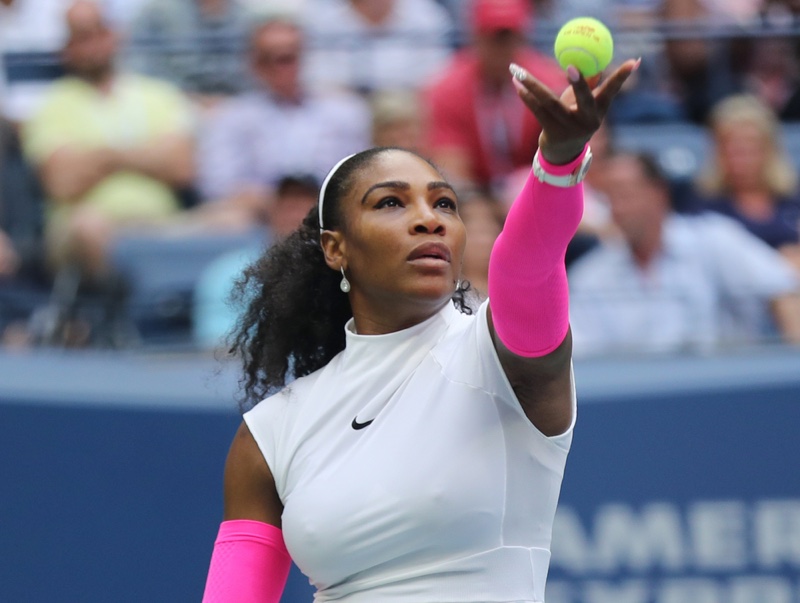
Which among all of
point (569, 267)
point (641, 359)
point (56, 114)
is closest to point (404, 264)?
point (641, 359)

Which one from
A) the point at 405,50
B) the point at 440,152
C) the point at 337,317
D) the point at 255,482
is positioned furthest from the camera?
the point at 405,50

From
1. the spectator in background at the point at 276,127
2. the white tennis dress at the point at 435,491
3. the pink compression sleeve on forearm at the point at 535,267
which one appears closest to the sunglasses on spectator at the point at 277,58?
the spectator in background at the point at 276,127

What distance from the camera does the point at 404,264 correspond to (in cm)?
212

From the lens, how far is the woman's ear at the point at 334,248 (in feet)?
7.52

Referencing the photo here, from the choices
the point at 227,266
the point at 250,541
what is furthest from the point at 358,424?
the point at 227,266

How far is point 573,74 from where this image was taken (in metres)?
1.77

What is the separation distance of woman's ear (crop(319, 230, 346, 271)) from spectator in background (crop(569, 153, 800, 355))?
6.32ft

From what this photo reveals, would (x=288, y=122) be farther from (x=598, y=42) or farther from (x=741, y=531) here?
(x=598, y=42)

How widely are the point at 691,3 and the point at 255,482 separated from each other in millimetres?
4108

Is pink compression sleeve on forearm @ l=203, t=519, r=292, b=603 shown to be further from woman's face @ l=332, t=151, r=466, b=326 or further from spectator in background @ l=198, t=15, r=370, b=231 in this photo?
spectator in background @ l=198, t=15, r=370, b=231

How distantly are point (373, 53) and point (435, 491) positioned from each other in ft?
11.9

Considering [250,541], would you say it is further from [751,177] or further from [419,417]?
[751,177]

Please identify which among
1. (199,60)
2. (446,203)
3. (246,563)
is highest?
(199,60)

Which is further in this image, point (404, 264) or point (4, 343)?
point (4, 343)
